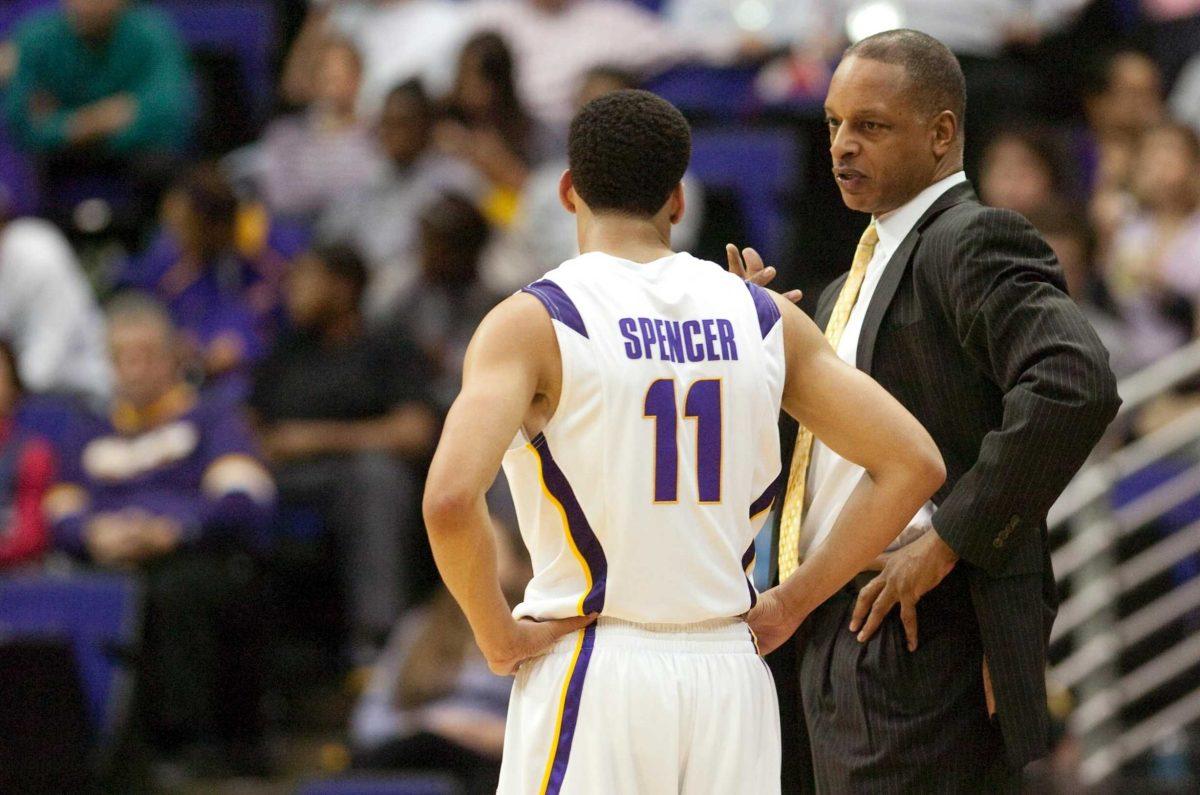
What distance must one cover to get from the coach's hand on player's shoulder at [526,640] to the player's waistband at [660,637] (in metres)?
→ 0.02

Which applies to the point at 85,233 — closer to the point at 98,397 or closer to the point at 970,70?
the point at 98,397

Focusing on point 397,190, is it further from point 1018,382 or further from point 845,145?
point 1018,382

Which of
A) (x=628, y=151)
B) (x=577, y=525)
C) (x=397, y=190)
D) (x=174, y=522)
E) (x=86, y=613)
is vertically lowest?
(x=86, y=613)

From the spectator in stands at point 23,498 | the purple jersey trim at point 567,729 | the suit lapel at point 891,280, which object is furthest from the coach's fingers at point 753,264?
the spectator in stands at point 23,498

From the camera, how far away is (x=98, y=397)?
9.03 meters

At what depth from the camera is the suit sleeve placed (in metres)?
3.68

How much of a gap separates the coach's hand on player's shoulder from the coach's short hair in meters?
1.31

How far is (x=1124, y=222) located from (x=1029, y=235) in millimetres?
5280

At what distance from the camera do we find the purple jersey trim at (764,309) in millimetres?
3559

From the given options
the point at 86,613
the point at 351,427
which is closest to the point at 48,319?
the point at 351,427

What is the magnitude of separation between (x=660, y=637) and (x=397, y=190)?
6.59m

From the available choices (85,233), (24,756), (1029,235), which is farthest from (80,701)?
(1029,235)

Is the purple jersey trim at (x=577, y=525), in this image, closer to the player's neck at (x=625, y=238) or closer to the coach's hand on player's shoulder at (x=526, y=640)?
the coach's hand on player's shoulder at (x=526, y=640)

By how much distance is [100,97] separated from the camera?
1038 centimetres
